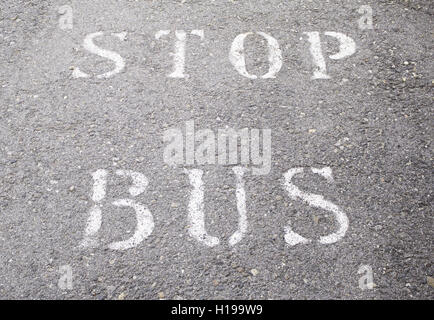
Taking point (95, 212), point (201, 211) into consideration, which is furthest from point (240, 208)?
point (95, 212)

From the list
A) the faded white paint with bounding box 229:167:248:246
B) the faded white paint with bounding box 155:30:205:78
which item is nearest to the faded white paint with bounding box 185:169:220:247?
the faded white paint with bounding box 229:167:248:246

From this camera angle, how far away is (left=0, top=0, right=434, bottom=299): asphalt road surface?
350 cm

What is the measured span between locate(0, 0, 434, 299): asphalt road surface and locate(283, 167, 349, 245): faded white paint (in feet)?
0.04

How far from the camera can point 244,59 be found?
196 inches

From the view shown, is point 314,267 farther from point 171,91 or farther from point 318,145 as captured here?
point 171,91

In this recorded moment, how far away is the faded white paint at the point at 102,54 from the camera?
4844 millimetres

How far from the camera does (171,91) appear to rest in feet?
15.4

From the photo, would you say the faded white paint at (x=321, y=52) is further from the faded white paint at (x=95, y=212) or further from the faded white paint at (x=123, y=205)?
the faded white paint at (x=95, y=212)


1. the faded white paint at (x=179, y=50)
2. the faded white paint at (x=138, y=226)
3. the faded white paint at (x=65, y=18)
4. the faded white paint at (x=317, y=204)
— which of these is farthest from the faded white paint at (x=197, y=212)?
the faded white paint at (x=65, y=18)

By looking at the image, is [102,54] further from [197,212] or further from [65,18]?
[197,212]

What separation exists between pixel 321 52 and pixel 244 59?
71 cm

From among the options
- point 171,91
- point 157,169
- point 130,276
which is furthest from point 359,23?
point 130,276

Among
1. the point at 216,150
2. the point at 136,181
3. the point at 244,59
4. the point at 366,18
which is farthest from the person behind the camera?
the point at 366,18

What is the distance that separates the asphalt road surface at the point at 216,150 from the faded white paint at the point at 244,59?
2 cm
